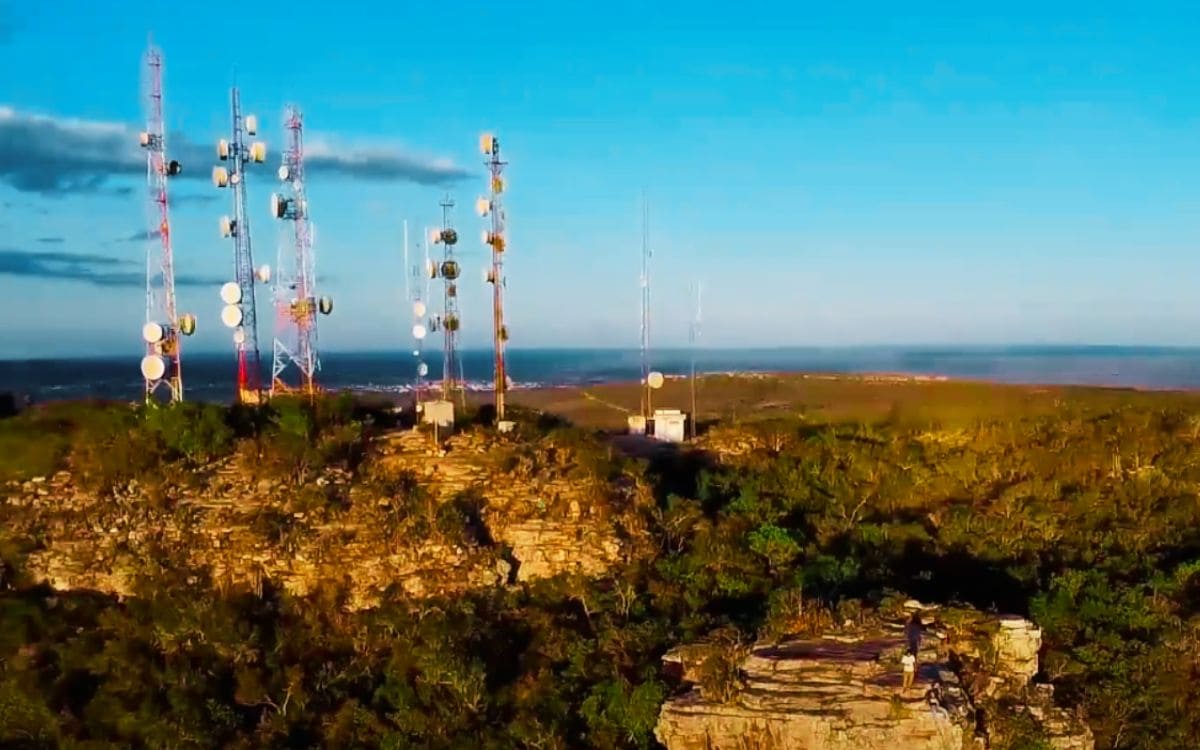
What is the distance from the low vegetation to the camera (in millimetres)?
13008

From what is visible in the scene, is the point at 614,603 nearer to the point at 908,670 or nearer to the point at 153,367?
the point at 908,670

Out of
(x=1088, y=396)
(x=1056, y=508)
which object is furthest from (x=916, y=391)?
(x=1056, y=508)

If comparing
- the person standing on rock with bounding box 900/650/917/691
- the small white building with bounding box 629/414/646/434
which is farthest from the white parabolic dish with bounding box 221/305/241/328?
the person standing on rock with bounding box 900/650/917/691

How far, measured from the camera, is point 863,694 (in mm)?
12133

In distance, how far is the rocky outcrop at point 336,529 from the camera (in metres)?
15.8

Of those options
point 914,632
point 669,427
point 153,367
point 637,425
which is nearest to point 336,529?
point 153,367

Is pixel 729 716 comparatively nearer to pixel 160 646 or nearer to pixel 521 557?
pixel 521 557

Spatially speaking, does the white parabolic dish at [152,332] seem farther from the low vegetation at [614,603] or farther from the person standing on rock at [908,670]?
the person standing on rock at [908,670]

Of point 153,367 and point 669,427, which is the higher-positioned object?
point 153,367

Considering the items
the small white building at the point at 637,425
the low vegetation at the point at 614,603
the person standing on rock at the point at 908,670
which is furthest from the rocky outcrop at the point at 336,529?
the small white building at the point at 637,425

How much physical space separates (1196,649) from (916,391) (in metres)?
11.9

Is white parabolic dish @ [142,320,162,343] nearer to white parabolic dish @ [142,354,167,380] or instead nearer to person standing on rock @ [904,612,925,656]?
white parabolic dish @ [142,354,167,380]

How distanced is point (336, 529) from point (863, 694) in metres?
8.90

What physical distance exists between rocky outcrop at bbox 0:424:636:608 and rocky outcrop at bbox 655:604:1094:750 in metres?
3.95
